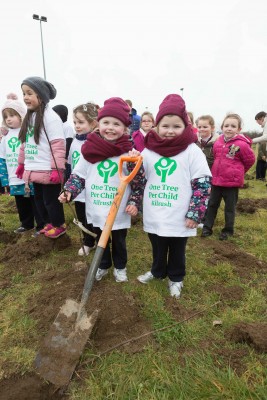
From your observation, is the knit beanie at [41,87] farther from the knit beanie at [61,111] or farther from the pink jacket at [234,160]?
the pink jacket at [234,160]

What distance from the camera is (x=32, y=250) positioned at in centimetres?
383

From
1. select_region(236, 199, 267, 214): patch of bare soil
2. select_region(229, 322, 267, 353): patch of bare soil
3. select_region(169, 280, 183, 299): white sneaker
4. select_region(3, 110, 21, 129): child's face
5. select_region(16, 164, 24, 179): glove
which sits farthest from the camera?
select_region(236, 199, 267, 214): patch of bare soil

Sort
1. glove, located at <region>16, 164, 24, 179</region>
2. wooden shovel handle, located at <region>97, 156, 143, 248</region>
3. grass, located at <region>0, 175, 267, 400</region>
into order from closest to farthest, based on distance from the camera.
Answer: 1. grass, located at <region>0, 175, 267, 400</region>
2. wooden shovel handle, located at <region>97, 156, 143, 248</region>
3. glove, located at <region>16, 164, 24, 179</region>

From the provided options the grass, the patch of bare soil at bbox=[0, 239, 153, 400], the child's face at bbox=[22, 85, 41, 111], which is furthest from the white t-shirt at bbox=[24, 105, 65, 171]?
the patch of bare soil at bbox=[0, 239, 153, 400]

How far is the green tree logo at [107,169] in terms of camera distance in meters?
2.82

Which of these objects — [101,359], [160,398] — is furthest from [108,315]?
[160,398]

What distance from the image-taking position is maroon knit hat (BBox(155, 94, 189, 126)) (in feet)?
8.25

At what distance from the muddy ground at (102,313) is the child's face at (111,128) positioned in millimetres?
1480

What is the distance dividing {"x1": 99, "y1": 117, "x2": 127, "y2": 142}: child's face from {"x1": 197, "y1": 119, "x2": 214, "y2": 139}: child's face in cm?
277

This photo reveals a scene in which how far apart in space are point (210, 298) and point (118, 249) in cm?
110

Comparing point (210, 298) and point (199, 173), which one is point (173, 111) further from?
point (210, 298)

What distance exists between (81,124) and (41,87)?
2.15 ft

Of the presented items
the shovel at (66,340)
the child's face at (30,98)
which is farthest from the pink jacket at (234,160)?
the child's face at (30,98)

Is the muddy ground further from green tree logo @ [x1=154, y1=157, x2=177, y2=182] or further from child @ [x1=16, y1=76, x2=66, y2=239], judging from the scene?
green tree logo @ [x1=154, y1=157, x2=177, y2=182]
